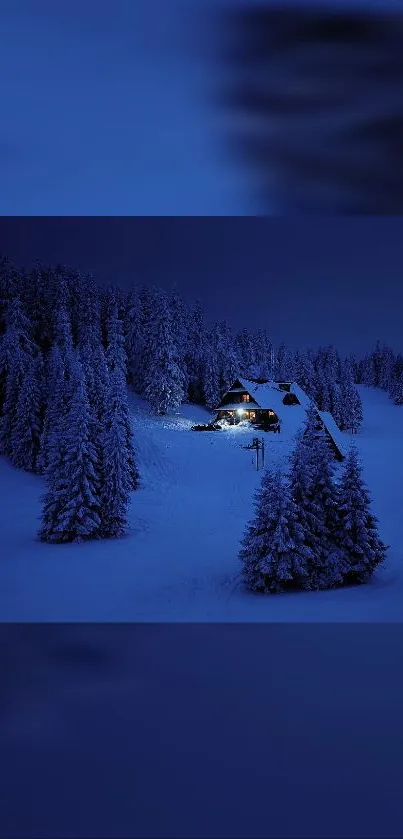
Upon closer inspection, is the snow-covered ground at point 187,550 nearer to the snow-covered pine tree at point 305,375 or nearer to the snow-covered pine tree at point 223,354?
the snow-covered pine tree at point 305,375

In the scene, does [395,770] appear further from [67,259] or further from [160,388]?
[160,388]

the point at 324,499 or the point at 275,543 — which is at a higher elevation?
the point at 324,499

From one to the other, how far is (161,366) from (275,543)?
43.5 feet

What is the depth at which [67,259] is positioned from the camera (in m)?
3.41

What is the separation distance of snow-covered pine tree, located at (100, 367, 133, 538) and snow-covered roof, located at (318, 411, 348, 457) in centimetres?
242

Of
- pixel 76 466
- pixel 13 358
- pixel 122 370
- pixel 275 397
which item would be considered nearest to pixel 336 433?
pixel 275 397

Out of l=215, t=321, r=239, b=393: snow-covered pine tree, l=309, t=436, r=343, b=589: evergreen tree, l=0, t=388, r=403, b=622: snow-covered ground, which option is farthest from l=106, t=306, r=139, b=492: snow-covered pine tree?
l=309, t=436, r=343, b=589: evergreen tree

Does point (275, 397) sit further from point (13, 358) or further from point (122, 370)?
point (122, 370)

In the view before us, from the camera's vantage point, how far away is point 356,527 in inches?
176

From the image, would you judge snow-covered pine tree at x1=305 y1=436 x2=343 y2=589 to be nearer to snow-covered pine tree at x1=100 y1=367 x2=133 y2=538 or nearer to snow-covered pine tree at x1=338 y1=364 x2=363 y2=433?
snow-covered pine tree at x1=338 y1=364 x2=363 y2=433

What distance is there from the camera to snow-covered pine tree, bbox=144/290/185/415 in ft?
41.5

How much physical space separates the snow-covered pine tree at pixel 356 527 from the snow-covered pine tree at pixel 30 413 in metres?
5.06
